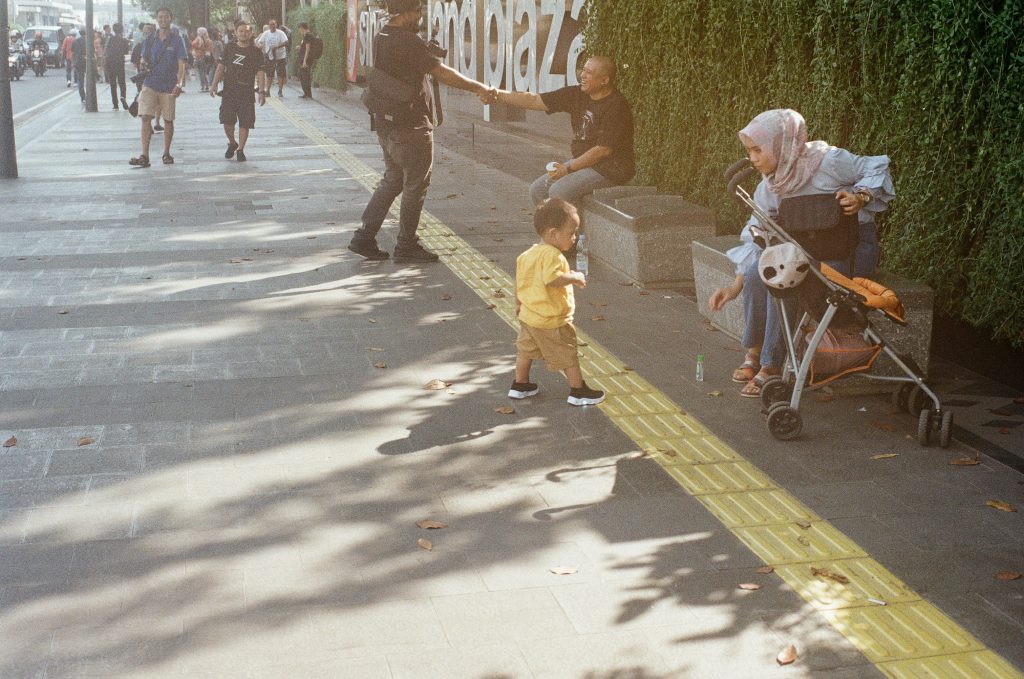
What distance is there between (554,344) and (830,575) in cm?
221

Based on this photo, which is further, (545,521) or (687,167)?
(687,167)

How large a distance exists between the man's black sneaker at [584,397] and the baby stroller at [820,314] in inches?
34.0

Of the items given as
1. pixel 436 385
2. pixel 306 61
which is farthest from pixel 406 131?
pixel 306 61

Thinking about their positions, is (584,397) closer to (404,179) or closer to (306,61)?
(404,179)

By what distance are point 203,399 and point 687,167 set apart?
521 cm

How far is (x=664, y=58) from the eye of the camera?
33.4 ft

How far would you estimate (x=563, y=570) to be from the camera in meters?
4.38

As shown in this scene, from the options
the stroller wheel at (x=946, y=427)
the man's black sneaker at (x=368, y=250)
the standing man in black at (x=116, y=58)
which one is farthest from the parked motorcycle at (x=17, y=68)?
the stroller wheel at (x=946, y=427)

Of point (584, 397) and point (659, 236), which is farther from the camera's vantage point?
point (659, 236)

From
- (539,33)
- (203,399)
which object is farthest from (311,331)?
(539,33)

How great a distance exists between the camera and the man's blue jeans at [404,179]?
31.2 feet

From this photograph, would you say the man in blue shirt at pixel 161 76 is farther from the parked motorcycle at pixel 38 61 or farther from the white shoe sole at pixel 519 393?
the parked motorcycle at pixel 38 61

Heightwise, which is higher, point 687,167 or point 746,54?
point 746,54

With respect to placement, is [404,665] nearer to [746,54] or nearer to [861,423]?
[861,423]
